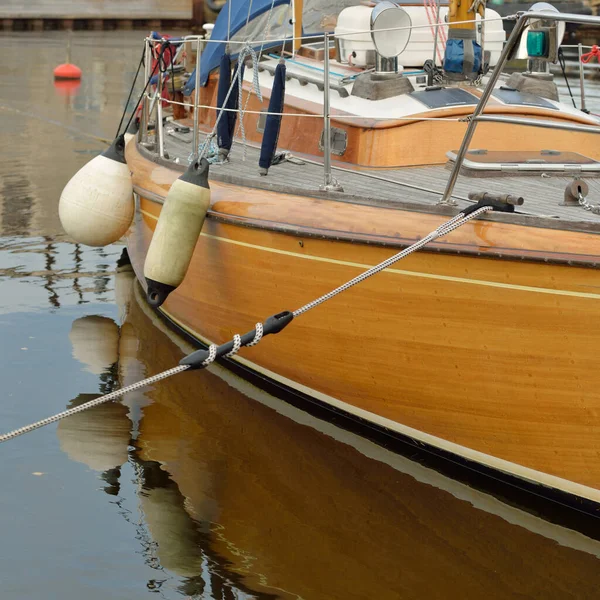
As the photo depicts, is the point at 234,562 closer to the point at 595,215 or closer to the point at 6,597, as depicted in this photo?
the point at 6,597

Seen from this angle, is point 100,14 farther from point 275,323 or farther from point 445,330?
point 445,330

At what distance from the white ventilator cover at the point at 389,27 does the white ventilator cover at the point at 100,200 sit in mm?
1821

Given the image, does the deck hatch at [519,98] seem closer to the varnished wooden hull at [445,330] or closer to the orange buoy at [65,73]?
the varnished wooden hull at [445,330]

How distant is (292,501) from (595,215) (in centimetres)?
186

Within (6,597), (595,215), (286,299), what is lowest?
(6,597)

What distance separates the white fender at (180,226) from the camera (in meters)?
5.27

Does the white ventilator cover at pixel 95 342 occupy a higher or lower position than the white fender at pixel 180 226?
lower

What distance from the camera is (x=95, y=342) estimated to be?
686 cm

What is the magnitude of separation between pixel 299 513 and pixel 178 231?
1.55 metres

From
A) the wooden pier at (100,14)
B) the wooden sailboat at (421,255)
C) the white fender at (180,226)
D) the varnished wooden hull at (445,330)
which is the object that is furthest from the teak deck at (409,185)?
the wooden pier at (100,14)

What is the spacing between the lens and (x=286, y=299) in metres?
5.19

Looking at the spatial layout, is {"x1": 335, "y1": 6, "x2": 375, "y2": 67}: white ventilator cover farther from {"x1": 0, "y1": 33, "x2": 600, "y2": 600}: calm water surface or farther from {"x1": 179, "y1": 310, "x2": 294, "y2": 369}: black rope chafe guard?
{"x1": 179, "y1": 310, "x2": 294, "y2": 369}: black rope chafe guard

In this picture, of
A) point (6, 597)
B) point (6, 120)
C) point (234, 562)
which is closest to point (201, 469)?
point (234, 562)

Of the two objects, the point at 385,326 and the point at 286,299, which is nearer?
the point at 385,326
